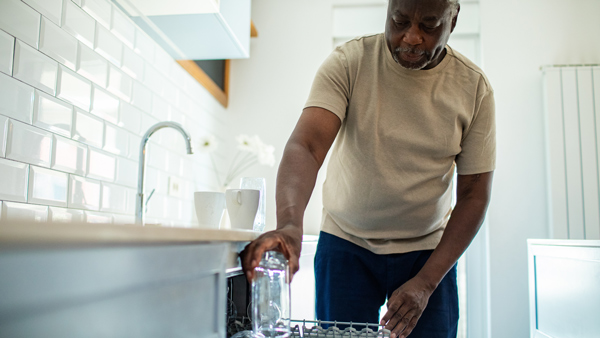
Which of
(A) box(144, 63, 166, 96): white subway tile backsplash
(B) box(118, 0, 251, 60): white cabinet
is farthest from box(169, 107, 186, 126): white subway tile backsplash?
(B) box(118, 0, 251, 60): white cabinet

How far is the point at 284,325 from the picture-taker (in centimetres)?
75

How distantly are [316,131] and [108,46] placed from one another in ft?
3.29

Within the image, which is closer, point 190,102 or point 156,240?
point 156,240

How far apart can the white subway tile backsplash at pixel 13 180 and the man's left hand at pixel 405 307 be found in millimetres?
934

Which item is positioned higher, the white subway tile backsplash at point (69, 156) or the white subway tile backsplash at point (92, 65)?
the white subway tile backsplash at point (92, 65)

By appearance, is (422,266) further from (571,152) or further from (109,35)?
(571,152)

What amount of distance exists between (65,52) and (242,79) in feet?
6.55

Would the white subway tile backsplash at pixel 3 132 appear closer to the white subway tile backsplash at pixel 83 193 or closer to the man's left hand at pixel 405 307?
the white subway tile backsplash at pixel 83 193

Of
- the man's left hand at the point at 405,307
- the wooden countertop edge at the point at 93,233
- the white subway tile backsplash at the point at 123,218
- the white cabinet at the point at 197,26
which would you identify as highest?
the white cabinet at the point at 197,26

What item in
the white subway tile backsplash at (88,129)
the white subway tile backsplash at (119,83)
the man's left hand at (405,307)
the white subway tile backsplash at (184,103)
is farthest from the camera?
the white subway tile backsplash at (184,103)

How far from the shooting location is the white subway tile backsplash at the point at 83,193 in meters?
1.54

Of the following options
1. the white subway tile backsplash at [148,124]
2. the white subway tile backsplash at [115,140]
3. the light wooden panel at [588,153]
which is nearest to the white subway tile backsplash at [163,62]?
the white subway tile backsplash at [148,124]

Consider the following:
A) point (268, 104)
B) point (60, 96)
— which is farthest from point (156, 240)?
point (268, 104)

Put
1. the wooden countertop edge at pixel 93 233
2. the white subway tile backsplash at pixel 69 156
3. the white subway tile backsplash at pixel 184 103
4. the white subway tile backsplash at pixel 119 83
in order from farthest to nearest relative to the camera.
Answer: the white subway tile backsplash at pixel 184 103 < the white subway tile backsplash at pixel 119 83 < the white subway tile backsplash at pixel 69 156 < the wooden countertop edge at pixel 93 233
